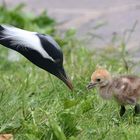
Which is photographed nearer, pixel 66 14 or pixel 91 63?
pixel 91 63

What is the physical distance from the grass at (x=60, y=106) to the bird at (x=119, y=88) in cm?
9

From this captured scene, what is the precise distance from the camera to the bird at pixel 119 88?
5035mm

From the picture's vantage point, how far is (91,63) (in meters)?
6.26

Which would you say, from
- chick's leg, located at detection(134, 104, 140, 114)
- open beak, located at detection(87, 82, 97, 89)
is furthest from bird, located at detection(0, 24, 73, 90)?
chick's leg, located at detection(134, 104, 140, 114)

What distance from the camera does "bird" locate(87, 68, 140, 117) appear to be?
5035 mm

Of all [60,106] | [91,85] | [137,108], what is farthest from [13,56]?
[137,108]

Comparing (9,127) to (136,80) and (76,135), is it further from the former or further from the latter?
(136,80)

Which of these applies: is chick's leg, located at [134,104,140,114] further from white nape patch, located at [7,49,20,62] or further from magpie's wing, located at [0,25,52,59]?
white nape patch, located at [7,49,20,62]

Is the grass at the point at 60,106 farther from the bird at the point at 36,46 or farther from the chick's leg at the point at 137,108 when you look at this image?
the bird at the point at 36,46

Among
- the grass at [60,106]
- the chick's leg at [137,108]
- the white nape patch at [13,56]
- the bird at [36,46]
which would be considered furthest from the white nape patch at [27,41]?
the white nape patch at [13,56]

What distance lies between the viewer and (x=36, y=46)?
4.79 metres

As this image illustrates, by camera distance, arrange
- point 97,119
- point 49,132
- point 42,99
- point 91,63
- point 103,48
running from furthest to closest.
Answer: point 103,48
point 91,63
point 42,99
point 97,119
point 49,132

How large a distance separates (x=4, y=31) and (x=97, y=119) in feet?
2.51

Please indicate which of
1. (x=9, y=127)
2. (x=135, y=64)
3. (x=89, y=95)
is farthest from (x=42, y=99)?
(x=135, y=64)
